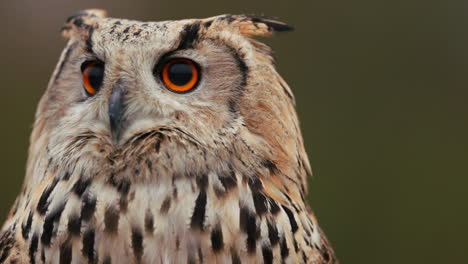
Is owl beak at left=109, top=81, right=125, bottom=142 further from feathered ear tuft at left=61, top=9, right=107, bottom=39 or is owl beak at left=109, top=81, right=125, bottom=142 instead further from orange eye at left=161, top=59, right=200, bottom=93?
feathered ear tuft at left=61, top=9, right=107, bottom=39

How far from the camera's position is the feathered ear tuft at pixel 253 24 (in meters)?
1.65

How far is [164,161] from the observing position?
148 cm

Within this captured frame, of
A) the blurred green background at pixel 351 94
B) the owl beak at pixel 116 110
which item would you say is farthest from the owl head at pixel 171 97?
the blurred green background at pixel 351 94

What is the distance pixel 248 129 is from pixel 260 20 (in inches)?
11.8

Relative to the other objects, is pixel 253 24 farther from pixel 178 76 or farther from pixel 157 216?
pixel 157 216

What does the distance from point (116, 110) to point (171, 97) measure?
0.13m

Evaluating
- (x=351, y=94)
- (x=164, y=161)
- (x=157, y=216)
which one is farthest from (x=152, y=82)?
(x=351, y=94)

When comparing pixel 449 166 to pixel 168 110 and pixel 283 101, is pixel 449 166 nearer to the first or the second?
pixel 283 101


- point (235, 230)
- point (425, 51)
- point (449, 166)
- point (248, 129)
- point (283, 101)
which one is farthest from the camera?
point (425, 51)

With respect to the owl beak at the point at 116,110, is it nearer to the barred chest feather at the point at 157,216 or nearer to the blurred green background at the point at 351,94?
the barred chest feather at the point at 157,216

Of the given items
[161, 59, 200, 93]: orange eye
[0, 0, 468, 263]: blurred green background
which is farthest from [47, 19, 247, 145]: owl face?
[0, 0, 468, 263]: blurred green background

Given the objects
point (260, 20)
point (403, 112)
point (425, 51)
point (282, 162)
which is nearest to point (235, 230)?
point (282, 162)

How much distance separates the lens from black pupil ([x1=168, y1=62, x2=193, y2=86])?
153cm

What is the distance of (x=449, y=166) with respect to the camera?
170 inches
